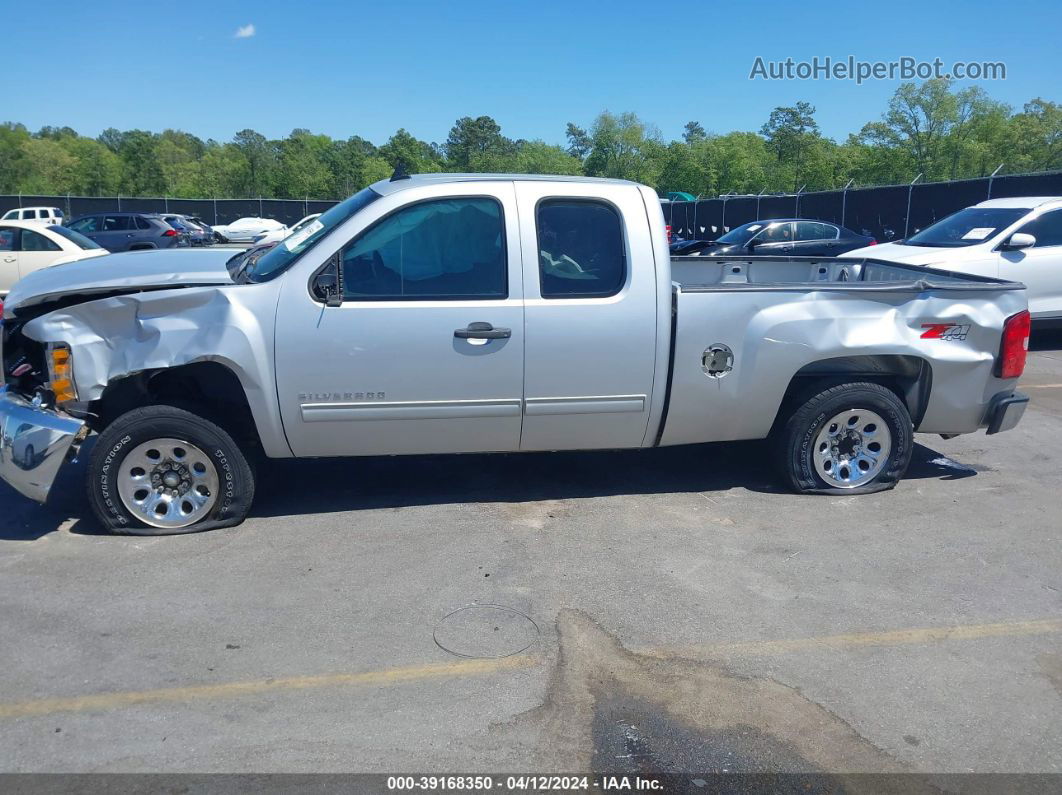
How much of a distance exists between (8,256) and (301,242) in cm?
1320

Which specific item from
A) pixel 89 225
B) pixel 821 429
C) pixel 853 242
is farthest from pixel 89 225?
pixel 821 429

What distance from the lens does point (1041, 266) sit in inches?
409

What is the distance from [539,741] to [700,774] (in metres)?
0.59

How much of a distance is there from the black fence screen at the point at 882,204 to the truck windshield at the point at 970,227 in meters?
7.62

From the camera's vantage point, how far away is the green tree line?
57.0m

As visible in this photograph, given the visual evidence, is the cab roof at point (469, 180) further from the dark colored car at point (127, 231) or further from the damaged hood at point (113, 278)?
the dark colored car at point (127, 231)

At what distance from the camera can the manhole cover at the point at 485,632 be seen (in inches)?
150

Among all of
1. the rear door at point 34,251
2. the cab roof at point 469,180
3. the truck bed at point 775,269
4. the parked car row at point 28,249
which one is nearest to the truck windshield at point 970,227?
the truck bed at point 775,269

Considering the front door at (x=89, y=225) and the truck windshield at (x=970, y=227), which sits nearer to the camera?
the truck windshield at (x=970, y=227)

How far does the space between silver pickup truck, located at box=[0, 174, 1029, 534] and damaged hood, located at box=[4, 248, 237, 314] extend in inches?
0.7

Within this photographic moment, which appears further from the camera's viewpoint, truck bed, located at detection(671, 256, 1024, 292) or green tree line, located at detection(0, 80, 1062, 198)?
green tree line, located at detection(0, 80, 1062, 198)

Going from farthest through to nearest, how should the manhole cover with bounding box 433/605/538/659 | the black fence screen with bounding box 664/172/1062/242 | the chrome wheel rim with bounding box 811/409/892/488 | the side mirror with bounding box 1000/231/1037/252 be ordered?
the black fence screen with bounding box 664/172/1062/242 < the side mirror with bounding box 1000/231/1037/252 < the chrome wheel rim with bounding box 811/409/892/488 < the manhole cover with bounding box 433/605/538/659

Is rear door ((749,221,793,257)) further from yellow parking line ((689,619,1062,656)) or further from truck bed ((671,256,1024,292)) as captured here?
yellow parking line ((689,619,1062,656))

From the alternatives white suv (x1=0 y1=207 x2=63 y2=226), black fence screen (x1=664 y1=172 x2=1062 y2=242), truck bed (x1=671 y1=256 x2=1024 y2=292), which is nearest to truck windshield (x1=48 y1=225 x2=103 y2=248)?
truck bed (x1=671 y1=256 x2=1024 y2=292)
